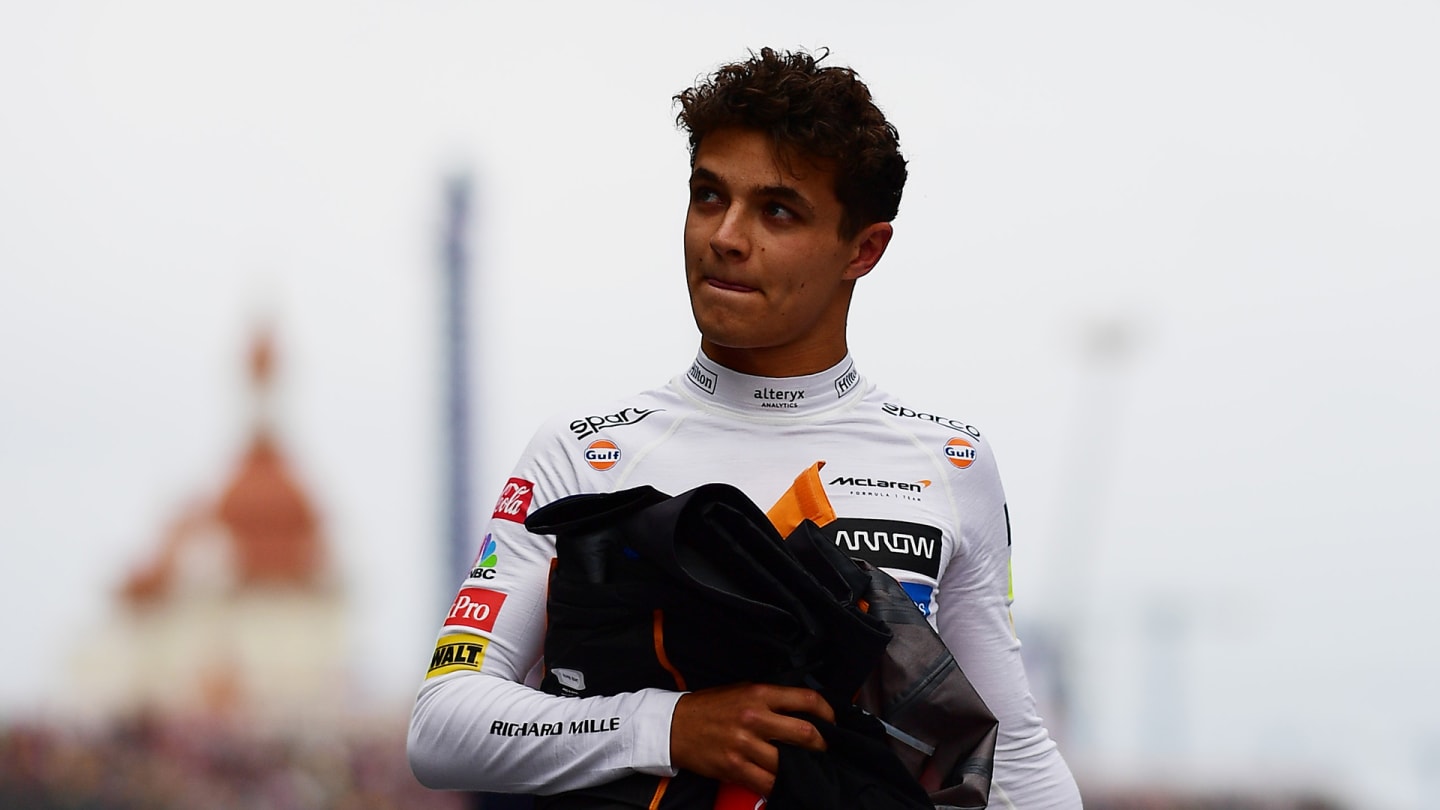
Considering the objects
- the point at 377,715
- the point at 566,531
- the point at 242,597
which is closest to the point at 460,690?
the point at 566,531

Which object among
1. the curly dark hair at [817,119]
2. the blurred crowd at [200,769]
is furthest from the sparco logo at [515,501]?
the blurred crowd at [200,769]

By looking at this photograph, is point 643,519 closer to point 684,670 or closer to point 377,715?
point 684,670

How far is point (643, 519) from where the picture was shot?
6.49 ft

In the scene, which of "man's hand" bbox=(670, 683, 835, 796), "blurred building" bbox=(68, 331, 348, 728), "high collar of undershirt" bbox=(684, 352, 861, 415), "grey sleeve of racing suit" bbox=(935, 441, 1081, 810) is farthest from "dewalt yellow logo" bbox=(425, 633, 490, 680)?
"blurred building" bbox=(68, 331, 348, 728)

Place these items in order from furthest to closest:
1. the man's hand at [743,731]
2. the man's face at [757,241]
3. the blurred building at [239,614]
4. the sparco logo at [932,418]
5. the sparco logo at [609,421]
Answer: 1. the blurred building at [239,614]
2. the sparco logo at [932,418]
3. the sparco logo at [609,421]
4. the man's face at [757,241]
5. the man's hand at [743,731]

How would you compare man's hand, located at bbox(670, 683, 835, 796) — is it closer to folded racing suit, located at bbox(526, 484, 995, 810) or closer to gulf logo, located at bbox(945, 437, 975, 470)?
folded racing suit, located at bbox(526, 484, 995, 810)

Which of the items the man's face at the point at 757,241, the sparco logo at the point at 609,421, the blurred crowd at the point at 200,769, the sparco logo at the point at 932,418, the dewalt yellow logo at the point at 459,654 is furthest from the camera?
the blurred crowd at the point at 200,769

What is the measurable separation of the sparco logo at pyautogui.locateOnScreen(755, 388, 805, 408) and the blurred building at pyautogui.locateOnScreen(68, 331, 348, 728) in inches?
463

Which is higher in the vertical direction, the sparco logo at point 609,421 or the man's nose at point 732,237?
the man's nose at point 732,237

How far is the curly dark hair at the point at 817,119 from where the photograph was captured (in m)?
2.27

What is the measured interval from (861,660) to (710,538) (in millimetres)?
252

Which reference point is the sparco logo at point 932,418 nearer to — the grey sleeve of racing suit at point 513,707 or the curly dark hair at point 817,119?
the curly dark hair at point 817,119

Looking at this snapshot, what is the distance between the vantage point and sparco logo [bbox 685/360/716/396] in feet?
8.00

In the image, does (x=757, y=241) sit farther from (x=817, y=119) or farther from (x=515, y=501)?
(x=515, y=501)
